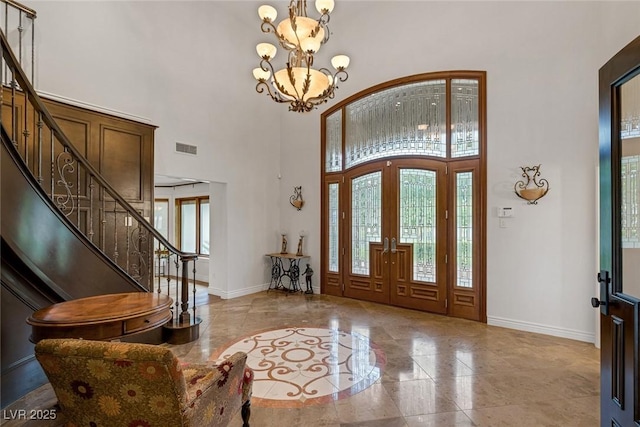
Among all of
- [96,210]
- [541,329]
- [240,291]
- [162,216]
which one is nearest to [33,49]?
[96,210]

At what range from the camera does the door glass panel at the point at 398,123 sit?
5.18 metres

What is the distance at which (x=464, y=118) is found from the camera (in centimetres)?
492

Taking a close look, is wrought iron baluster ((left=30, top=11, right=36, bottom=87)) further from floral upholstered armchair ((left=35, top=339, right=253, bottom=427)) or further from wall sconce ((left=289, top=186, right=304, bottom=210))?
wall sconce ((left=289, top=186, right=304, bottom=210))

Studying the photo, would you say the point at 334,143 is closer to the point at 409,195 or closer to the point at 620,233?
the point at 409,195

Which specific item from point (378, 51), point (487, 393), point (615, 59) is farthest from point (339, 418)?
point (378, 51)

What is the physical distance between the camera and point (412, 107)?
5.43 meters

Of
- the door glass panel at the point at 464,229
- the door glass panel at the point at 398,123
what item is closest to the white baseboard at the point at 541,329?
the door glass panel at the point at 464,229

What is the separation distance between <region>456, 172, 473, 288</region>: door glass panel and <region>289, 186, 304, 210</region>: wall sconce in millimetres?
3123

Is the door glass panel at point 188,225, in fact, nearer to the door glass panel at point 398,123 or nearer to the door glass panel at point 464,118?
the door glass panel at point 398,123

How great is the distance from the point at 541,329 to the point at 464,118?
318 centimetres

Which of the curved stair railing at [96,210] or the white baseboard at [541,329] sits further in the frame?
the white baseboard at [541,329]

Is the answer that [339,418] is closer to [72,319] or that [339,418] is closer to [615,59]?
[72,319]

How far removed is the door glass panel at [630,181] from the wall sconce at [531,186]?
261 centimetres

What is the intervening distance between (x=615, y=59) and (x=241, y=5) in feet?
19.5
